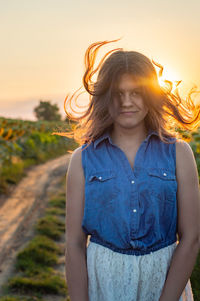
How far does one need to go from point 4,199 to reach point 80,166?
5.45 m

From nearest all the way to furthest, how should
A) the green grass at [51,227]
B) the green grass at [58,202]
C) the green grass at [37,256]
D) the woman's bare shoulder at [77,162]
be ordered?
the woman's bare shoulder at [77,162] < the green grass at [37,256] < the green grass at [51,227] < the green grass at [58,202]

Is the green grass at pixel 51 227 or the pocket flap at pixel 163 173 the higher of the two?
the pocket flap at pixel 163 173

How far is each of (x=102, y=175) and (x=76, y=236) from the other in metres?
0.31

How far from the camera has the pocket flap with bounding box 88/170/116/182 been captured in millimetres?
1809

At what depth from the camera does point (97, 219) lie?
1803 millimetres

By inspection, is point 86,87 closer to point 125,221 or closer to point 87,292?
point 125,221

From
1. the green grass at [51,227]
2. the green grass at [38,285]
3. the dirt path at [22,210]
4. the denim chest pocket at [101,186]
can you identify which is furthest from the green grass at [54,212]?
the denim chest pocket at [101,186]

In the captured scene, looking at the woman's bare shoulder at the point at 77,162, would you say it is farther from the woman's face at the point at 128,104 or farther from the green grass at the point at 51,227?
the green grass at the point at 51,227

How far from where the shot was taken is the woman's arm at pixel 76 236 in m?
1.84

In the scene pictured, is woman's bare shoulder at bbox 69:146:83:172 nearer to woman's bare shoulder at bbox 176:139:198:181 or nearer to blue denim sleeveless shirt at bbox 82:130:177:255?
blue denim sleeveless shirt at bbox 82:130:177:255

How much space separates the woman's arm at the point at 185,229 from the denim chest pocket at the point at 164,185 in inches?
1.2

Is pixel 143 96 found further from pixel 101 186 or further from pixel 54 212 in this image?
pixel 54 212

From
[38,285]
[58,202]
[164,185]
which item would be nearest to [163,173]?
[164,185]

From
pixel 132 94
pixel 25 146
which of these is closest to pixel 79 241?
pixel 132 94
